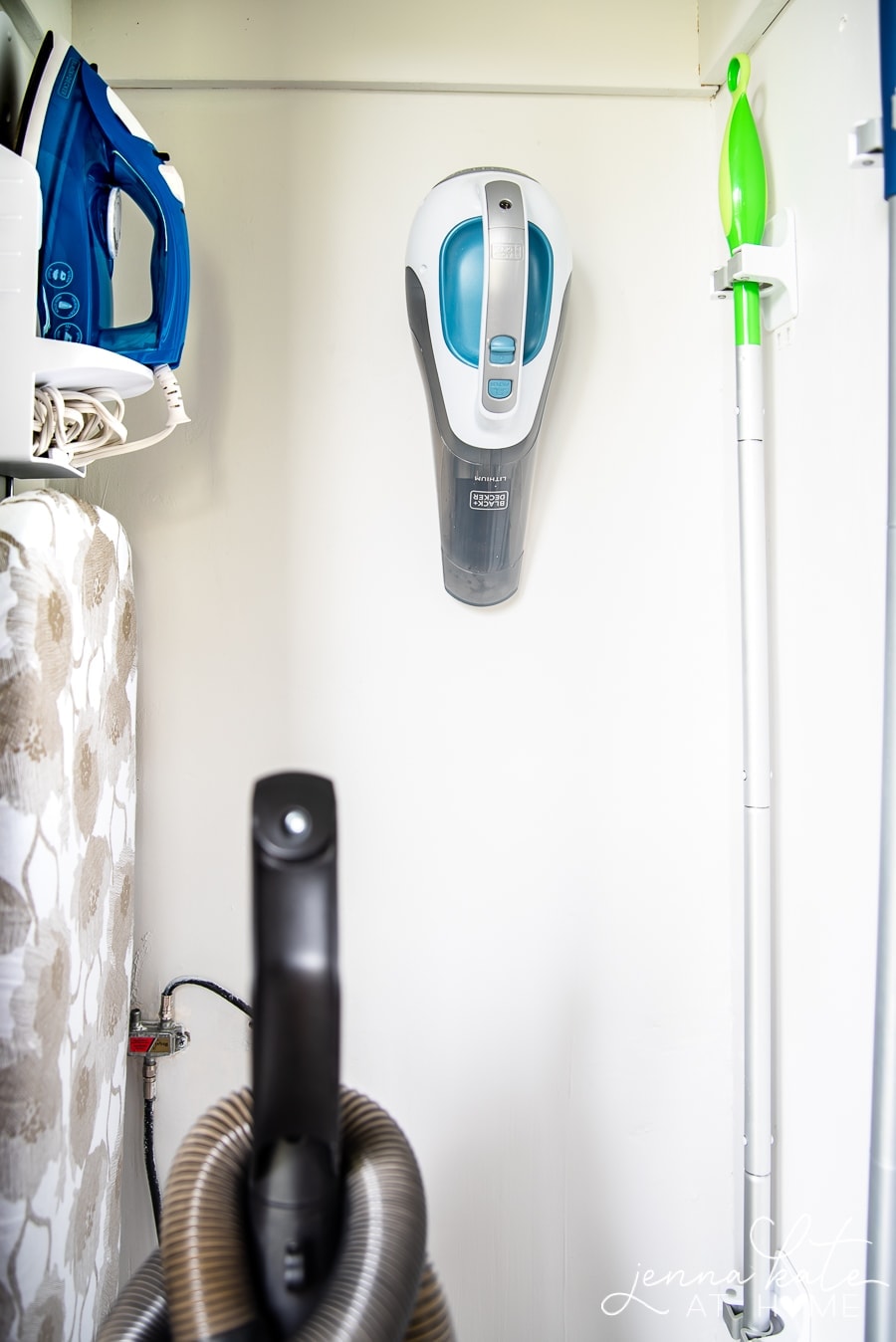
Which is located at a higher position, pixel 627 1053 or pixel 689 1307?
pixel 627 1053

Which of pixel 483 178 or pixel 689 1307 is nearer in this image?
pixel 483 178

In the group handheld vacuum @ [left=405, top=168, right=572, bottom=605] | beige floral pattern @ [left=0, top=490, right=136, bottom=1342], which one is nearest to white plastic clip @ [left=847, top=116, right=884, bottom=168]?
handheld vacuum @ [left=405, top=168, right=572, bottom=605]

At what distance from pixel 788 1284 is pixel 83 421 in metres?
1.29

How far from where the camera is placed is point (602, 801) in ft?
4.15

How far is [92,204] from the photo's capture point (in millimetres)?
1013

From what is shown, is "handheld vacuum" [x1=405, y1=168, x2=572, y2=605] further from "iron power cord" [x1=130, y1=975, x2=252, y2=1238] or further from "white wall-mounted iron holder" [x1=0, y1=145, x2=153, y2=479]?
"iron power cord" [x1=130, y1=975, x2=252, y2=1238]

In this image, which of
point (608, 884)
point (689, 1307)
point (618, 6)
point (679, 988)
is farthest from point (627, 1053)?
point (618, 6)

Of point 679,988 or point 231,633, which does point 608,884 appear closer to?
point 679,988

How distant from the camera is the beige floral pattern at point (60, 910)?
0.82m

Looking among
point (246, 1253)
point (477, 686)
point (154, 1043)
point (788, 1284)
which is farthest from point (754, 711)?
point (154, 1043)

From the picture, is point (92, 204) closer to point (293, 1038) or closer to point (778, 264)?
point (778, 264)

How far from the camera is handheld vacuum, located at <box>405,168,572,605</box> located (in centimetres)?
103

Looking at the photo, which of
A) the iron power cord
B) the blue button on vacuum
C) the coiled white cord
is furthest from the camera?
the iron power cord

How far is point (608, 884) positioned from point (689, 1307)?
59cm
